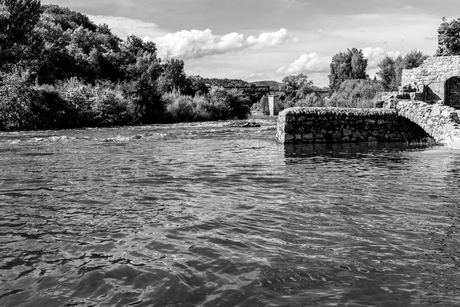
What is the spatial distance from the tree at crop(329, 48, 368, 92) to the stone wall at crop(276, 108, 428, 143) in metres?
80.4

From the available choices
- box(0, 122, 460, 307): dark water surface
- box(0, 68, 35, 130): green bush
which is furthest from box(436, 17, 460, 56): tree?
box(0, 68, 35, 130): green bush

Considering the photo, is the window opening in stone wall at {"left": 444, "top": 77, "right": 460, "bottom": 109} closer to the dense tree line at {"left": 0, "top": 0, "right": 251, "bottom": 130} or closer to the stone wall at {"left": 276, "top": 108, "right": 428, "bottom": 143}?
the stone wall at {"left": 276, "top": 108, "right": 428, "bottom": 143}

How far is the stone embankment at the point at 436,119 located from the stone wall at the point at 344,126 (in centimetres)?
52

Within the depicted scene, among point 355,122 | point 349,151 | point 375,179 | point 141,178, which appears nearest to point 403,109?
point 355,122

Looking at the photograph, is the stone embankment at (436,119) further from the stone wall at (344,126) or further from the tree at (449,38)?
the tree at (449,38)

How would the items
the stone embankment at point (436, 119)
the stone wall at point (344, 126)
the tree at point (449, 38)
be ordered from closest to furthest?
the stone embankment at point (436, 119) < the stone wall at point (344, 126) < the tree at point (449, 38)

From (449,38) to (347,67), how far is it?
57.4 m

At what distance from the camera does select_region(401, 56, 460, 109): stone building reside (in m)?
23.0

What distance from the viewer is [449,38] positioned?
41031 millimetres

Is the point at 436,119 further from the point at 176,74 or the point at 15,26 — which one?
the point at 176,74

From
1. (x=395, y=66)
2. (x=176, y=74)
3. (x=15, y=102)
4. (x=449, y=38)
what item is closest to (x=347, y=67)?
(x=395, y=66)

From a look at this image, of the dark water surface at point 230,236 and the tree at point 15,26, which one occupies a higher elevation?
the tree at point 15,26

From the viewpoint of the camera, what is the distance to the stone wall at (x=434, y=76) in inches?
906

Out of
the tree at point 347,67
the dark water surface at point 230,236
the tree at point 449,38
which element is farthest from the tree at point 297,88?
the dark water surface at point 230,236
